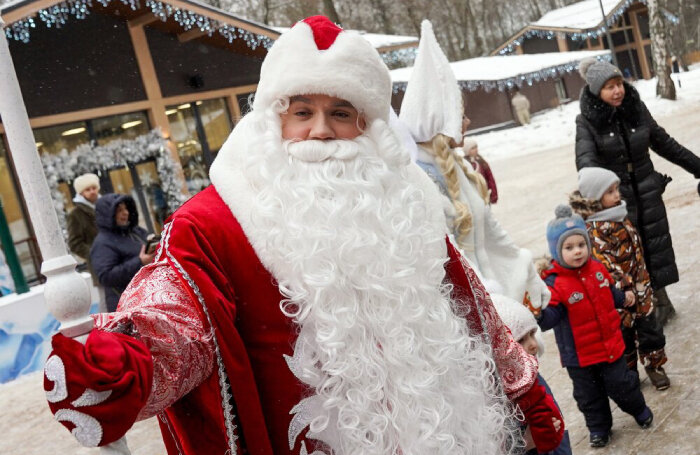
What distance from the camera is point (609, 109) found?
493cm

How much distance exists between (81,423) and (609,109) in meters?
4.44

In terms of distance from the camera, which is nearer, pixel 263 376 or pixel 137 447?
pixel 263 376

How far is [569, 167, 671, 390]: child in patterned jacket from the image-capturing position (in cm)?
424

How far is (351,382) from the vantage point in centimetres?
175

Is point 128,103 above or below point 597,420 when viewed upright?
above

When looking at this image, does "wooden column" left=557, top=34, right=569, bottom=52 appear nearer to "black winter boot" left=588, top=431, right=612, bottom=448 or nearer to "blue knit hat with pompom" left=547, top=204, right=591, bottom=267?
"blue knit hat with pompom" left=547, top=204, right=591, bottom=267

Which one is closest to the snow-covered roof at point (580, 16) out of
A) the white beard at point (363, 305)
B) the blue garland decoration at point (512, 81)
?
the blue garland decoration at point (512, 81)

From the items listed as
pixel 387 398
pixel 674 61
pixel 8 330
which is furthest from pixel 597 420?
pixel 674 61

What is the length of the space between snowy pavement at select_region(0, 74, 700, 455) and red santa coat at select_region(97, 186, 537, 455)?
2606 mm

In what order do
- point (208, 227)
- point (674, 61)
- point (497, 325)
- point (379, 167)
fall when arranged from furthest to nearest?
1. point (674, 61)
2. point (497, 325)
3. point (379, 167)
4. point (208, 227)

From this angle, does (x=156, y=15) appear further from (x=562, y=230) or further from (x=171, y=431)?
(x=171, y=431)

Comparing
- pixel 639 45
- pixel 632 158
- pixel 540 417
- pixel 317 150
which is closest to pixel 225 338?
pixel 317 150

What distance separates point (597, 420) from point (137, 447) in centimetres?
325

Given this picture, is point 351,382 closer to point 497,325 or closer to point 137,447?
point 497,325
